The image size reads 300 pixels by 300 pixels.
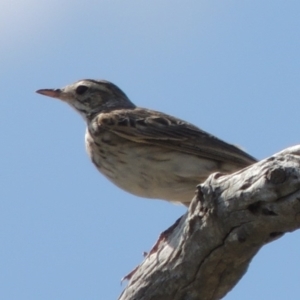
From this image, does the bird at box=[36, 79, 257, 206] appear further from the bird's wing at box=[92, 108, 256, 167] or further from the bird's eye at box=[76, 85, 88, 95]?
the bird's eye at box=[76, 85, 88, 95]

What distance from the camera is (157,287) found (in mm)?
7809

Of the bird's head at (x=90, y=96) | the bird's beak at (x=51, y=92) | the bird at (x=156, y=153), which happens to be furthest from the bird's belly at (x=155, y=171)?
the bird's beak at (x=51, y=92)

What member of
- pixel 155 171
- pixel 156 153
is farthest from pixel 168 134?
pixel 155 171

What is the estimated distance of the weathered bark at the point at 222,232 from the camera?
6602mm

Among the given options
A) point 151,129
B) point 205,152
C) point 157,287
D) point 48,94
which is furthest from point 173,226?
point 48,94

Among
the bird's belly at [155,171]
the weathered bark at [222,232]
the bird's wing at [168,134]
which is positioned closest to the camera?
the weathered bark at [222,232]

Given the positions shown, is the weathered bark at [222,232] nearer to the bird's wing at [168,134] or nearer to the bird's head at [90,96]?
the bird's wing at [168,134]

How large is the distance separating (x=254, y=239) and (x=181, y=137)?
14.2 feet

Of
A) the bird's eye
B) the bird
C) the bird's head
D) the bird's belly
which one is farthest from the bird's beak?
the bird's belly

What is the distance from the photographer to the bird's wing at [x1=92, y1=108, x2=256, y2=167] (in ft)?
35.1

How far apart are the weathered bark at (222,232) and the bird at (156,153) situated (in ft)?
7.23

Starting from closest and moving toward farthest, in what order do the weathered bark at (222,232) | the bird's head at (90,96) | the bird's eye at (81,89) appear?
the weathered bark at (222,232) < the bird's head at (90,96) < the bird's eye at (81,89)

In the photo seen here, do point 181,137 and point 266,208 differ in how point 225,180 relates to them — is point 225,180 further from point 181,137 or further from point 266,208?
point 181,137

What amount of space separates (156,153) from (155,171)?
352 mm
